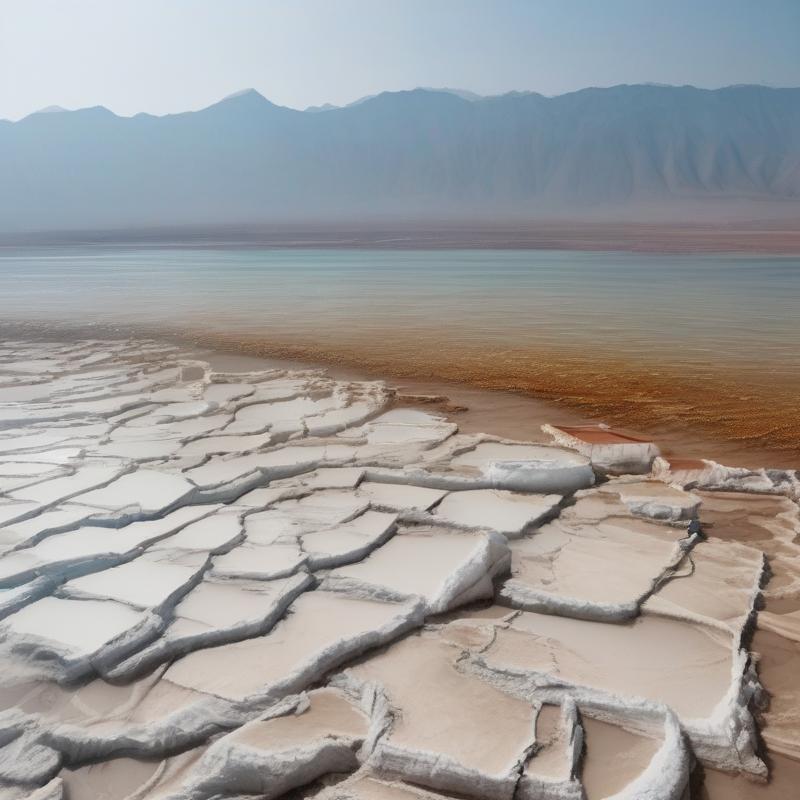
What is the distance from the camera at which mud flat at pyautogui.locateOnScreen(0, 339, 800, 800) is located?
4.91ft

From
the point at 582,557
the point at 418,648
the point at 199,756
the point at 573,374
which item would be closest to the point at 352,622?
the point at 418,648

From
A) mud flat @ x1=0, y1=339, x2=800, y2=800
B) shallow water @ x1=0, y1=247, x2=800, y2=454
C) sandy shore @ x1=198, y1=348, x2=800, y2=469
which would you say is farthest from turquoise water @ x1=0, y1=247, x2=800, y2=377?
mud flat @ x1=0, y1=339, x2=800, y2=800

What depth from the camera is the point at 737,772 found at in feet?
4.96

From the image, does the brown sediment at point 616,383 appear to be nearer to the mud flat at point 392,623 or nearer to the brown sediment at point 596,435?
the brown sediment at point 596,435

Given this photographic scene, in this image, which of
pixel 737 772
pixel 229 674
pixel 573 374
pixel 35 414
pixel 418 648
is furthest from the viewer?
pixel 573 374

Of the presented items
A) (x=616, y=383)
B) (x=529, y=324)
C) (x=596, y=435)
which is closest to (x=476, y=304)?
(x=529, y=324)

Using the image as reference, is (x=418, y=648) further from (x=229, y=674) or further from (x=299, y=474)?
(x=299, y=474)

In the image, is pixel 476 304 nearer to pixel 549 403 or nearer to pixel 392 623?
pixel 549 403

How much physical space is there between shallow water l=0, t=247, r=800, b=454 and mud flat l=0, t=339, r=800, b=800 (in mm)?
1820

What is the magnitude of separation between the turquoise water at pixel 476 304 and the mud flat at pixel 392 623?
13.2ft

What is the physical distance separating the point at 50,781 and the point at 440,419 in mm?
3085

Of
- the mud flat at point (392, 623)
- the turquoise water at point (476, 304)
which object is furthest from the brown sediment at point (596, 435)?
the turquoise water at point (476, 304)

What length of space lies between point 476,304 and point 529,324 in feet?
7.28

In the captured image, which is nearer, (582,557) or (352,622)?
(352,622)
